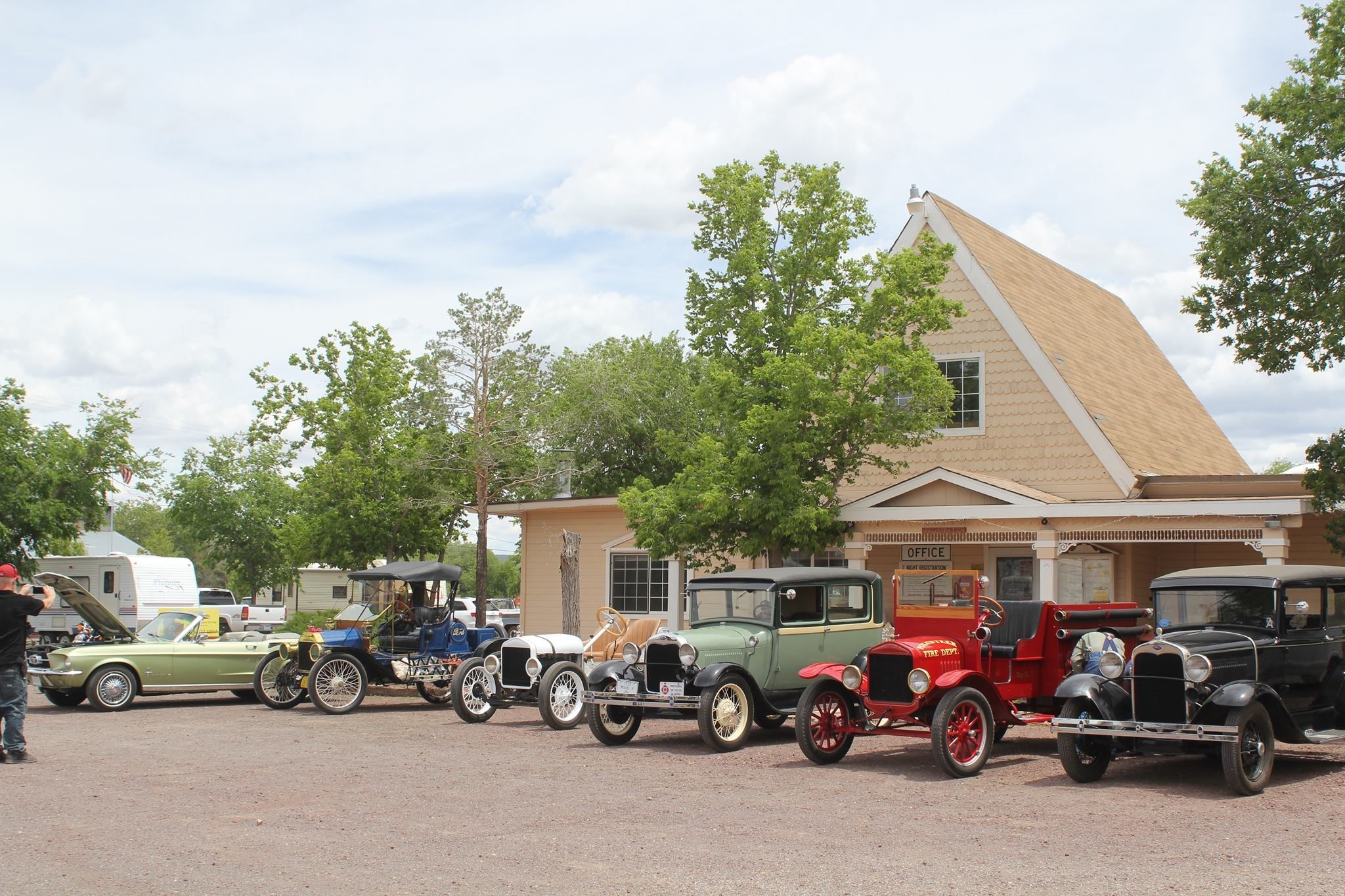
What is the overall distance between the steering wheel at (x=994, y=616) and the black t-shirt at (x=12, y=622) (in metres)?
8.91

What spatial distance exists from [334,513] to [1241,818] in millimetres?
21822

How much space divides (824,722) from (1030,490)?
8.91 m

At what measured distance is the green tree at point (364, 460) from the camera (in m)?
27.0

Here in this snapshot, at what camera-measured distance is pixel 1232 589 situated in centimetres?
1116

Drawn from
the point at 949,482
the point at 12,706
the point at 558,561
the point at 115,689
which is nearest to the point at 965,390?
the point at 949,482

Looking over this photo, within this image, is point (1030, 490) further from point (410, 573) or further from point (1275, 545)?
point (410, 573)

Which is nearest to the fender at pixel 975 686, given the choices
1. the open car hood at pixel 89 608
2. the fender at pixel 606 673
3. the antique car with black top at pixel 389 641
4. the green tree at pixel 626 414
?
the fender at pixel 606 673

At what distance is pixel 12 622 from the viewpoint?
38.1 ft

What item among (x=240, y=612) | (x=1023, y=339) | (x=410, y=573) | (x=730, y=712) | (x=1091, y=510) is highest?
(x=1023, y=339)

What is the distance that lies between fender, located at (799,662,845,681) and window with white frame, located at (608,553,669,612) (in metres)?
11.8

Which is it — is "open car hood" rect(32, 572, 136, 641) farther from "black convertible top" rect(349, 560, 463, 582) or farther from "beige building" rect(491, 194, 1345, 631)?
"beige building" rect(491, 194, 1345, 631)

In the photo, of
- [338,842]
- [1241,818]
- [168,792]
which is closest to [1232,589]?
[1241,818]

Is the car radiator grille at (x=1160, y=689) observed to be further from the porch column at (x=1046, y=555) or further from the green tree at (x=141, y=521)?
the green tree at (x=141, y=521)

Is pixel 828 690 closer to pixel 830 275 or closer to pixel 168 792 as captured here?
pixel 168 792
